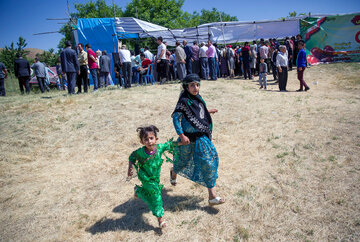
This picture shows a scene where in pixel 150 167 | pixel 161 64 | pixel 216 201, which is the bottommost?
pixel 216 201

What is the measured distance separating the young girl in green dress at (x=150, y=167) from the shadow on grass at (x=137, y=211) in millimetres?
354

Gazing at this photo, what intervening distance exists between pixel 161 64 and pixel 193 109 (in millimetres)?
8336

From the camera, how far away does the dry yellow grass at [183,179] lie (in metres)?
2.91

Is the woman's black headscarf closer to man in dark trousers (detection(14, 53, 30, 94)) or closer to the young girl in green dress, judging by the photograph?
the young girl in green dress

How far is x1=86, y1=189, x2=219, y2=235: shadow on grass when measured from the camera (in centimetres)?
299

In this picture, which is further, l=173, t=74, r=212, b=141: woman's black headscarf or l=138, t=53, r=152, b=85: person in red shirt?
l=138, t=53, r=152, b=85: person in red shirt

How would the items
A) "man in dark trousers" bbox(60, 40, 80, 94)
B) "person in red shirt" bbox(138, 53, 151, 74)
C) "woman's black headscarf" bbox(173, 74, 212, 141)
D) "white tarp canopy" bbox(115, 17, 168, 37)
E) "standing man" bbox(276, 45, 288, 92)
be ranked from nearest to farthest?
"woman's black headscarf" bbox(173, 74, 212, 141) < "man in dark trousers" bbox(60, 40, 80, 94) < "standing man" bbox(276, 45, 288, 92) < "person in red shirt" bbox(138, 53, 151, 74) < "white tarp canopy" bbox(115, 17, 168, 37)

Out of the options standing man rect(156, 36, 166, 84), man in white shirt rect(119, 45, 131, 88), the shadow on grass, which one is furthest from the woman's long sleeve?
standing man rect(156, 36, 166, 84)

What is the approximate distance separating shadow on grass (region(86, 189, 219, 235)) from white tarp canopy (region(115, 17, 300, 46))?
42.1 ft

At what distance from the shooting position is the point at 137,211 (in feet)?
10.9

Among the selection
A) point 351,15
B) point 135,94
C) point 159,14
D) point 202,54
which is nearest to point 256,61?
point 202,54

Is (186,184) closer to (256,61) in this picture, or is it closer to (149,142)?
(149,142)

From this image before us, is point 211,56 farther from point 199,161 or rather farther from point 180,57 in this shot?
point 199,161

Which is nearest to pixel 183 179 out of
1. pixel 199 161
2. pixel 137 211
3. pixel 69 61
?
pixel 137 211
